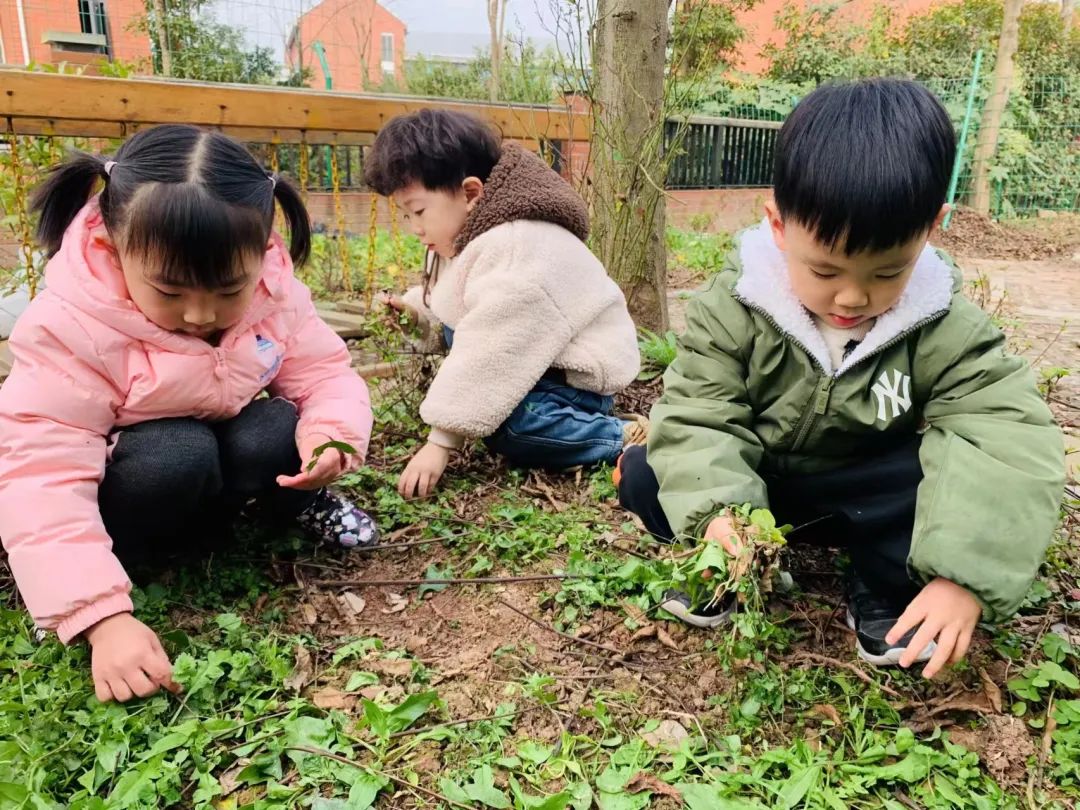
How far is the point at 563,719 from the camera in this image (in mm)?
1604

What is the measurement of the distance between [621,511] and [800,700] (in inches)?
33.8

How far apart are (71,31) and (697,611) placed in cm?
1086

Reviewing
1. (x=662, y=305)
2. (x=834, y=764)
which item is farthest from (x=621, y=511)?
(x=662, y=305)

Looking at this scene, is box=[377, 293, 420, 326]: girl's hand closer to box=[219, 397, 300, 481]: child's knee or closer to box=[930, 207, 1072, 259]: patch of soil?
box=[219, 397, 300, 481]: child's knee

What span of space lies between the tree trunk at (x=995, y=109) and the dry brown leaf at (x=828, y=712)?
11.5m

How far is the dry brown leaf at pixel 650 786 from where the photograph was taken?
4.67 ft

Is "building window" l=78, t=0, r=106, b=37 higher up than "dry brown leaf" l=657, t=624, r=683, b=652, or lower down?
higher up

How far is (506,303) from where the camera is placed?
2.49 m

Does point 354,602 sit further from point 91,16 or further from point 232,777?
point 91,16

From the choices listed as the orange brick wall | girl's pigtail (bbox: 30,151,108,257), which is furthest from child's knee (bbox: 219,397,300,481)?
the orange brick wall

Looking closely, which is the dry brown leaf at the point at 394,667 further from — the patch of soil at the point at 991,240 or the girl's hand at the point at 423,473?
the patch of soil at the point at 991,240

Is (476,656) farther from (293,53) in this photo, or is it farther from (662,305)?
(293,53)

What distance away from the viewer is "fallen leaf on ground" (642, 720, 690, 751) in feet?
5.07

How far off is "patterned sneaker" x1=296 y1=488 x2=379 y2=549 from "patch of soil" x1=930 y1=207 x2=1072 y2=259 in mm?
8716
